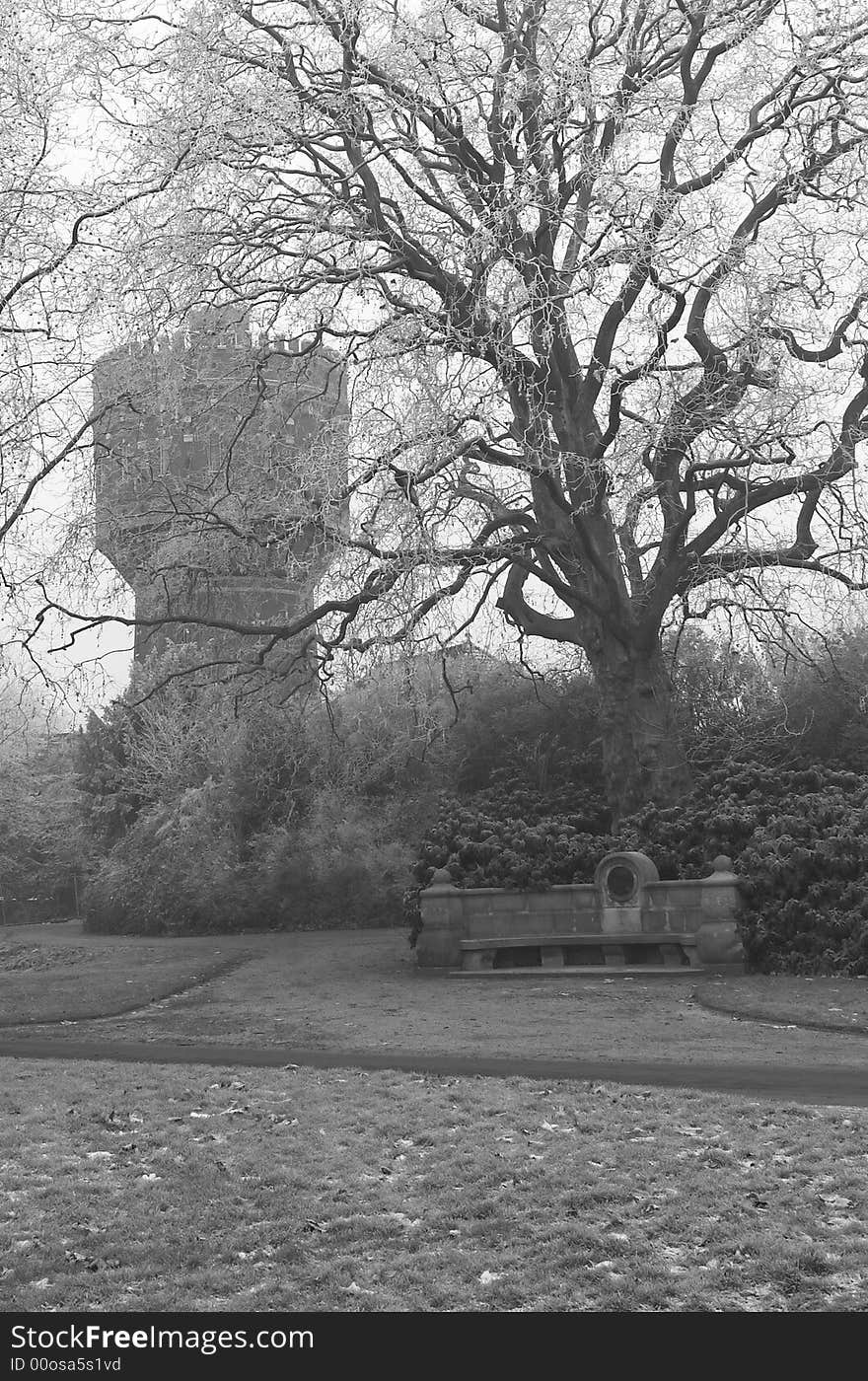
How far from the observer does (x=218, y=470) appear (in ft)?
68.1

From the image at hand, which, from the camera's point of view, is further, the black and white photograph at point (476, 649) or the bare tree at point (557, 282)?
the bare tree at point (557, 282)

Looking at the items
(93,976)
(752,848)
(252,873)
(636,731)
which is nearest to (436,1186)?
Answer: (752,848)

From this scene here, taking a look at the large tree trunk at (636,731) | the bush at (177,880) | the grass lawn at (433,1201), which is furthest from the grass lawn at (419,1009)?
the bush at (177,880)

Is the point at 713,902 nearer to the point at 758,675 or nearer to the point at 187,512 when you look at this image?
the point at 758,675

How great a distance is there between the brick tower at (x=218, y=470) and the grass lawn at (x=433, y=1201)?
882 centimetres

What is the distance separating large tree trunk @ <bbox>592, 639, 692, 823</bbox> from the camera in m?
19.9

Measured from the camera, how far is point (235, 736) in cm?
2717

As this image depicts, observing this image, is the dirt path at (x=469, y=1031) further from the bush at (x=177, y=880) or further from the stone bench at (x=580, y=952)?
the bush at (x=177, y=880)

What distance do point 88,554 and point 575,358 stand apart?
7704 millimetres

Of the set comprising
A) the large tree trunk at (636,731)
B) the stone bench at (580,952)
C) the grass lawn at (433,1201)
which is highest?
the large tree trunk at (636,731)

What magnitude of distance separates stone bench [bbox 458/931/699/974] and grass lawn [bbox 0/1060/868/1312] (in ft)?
27.6

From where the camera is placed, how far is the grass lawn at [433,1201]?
5.70m

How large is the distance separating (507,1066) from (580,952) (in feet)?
26.6
